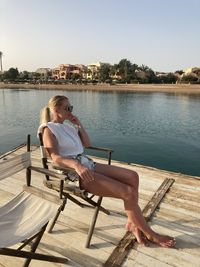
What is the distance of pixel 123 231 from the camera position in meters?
3.71

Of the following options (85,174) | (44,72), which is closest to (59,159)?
(85,174)

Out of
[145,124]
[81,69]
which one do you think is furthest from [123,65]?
[145,124]

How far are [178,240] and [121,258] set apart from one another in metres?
0.85

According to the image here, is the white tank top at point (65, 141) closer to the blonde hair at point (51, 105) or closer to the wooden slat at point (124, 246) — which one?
the blonde hair at point (51, 105)

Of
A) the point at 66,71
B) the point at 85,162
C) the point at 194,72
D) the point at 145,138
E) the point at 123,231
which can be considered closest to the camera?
the point at 85,162

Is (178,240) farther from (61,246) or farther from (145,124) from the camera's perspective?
(145,124)

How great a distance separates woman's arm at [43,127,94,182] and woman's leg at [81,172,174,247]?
139 millimetres

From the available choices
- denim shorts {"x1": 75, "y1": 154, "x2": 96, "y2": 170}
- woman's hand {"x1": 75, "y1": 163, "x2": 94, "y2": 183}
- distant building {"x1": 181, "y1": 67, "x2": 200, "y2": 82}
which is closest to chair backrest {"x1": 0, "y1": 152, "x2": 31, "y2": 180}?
denim shorts {"x1": 75, "y1": 154, "x2": 96, "y2": 170}

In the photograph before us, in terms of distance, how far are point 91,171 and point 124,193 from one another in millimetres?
461

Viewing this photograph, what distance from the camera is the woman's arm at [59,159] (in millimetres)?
3150

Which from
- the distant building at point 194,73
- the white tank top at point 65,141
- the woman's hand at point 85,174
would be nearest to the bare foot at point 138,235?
the woman's hand at point 85,174

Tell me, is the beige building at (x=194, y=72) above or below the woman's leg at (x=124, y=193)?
above

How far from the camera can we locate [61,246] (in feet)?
11.2

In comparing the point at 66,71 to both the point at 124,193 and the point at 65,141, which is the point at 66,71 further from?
the point at 124,193
